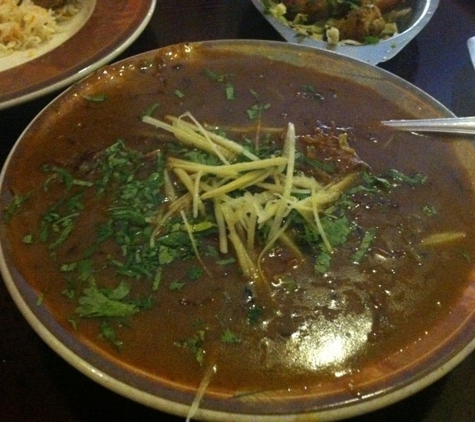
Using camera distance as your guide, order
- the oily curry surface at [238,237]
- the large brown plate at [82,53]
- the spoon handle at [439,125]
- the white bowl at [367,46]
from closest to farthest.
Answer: the oily curry surface at [238,237]
the spoon handle at [439,125]
the large brown plate at [82,53]
the white bowl at [367,46]

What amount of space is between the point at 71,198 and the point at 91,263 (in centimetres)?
17

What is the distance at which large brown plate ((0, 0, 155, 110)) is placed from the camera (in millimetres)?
1491

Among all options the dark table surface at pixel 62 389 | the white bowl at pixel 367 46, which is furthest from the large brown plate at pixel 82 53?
the white bowl at pixel 367 46

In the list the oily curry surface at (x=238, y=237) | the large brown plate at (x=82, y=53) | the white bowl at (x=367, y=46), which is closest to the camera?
the oily curry surface at (x=238, y=237)

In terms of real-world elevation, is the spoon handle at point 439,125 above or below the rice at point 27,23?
below

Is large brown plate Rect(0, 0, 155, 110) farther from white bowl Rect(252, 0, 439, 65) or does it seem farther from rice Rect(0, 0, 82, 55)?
white bowl Rect(252, 0, 439, 65)

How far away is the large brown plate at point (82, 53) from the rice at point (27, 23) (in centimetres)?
10

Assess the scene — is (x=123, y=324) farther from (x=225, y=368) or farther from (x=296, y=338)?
(x=296, y=338)

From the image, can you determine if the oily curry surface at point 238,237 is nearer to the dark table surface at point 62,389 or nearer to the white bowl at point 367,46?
the dark table surface at point 62,389

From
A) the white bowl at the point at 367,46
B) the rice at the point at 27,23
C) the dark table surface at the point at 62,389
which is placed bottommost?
the dark table surface at the point at 62,389

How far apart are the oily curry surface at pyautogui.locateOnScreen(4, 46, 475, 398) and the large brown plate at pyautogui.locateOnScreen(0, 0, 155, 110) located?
0.55 ft

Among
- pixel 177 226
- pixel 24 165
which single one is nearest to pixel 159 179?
pixel 177 226

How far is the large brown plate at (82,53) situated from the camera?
1.49m

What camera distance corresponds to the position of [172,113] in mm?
1359
